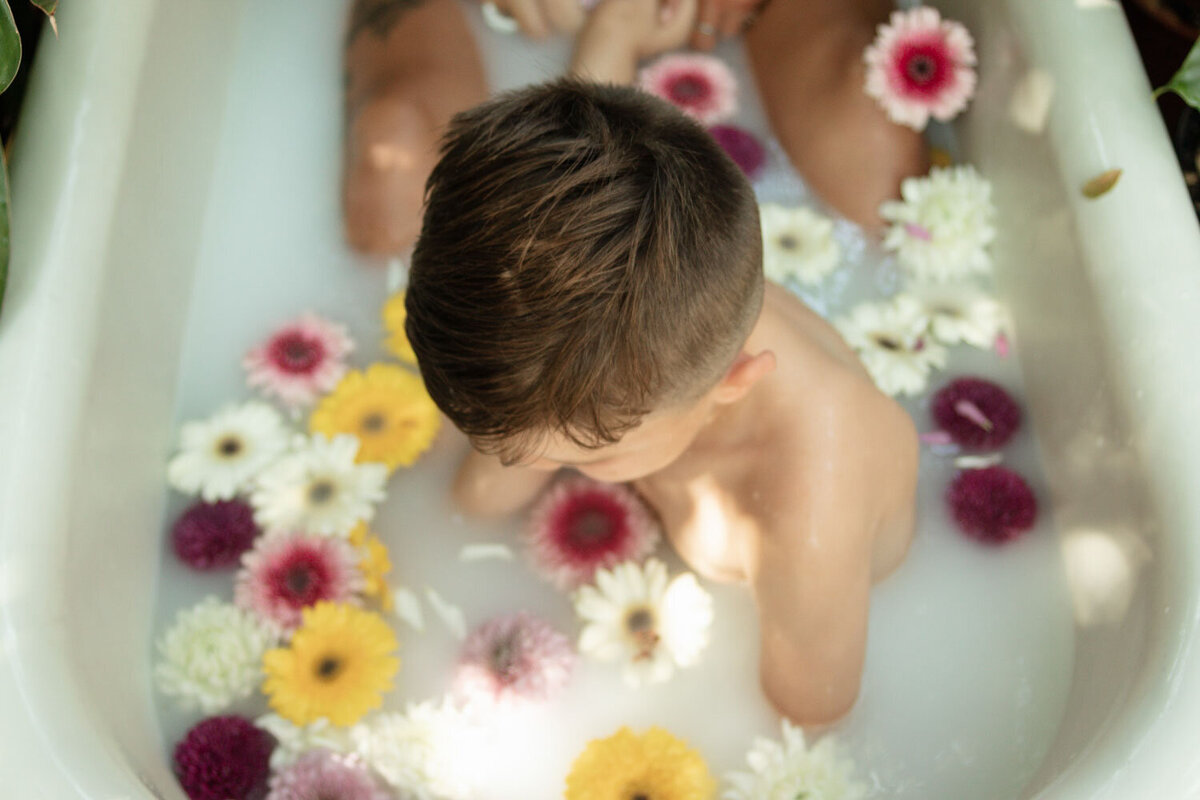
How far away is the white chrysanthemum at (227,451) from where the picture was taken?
127 centimetres

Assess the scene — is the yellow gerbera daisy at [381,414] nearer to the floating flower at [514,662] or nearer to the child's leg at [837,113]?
the floating flower at [514,662]

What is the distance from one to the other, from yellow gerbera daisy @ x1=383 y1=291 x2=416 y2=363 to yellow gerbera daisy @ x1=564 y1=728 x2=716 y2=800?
59 cm

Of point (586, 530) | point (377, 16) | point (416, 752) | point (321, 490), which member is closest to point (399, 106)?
point (377, 16)

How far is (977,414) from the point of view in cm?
132

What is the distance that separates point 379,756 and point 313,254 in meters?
0.77

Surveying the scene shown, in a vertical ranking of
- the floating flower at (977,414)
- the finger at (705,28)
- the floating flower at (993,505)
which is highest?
the finger at (705,28)

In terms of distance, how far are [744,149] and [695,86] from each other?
0.45 ft

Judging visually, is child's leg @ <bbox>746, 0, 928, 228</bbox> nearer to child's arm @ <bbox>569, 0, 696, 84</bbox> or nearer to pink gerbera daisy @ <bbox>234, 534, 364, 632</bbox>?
child's arm @ <bbox>569, 0, 696, 84</bbox>

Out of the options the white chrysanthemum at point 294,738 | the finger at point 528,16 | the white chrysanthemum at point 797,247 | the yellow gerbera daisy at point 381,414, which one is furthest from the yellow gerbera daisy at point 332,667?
the finger at point 528,16

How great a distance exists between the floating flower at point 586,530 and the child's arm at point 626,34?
0.67m

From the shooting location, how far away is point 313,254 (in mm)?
1524

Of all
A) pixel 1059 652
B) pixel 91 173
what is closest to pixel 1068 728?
pixel 1059 652

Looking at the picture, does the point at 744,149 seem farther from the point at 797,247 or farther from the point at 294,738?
the point at 294,738

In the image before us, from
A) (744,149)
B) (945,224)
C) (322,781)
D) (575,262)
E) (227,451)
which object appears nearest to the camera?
(575,262)
